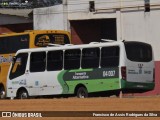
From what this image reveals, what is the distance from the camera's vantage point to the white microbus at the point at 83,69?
21359 millimetres

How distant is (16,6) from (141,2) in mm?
13665

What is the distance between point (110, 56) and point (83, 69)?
1316mm

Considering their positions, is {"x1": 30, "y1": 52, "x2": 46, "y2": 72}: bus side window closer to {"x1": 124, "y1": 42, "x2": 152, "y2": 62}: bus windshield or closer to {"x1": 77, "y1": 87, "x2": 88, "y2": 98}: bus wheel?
{"x1": 77, "y1": 87, "x2": 88, "y2": 98}: bus wheel

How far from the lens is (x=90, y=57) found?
863 inches

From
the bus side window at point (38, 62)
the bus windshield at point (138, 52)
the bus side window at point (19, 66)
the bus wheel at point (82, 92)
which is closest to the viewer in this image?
the bus windshield at point (138, 52)

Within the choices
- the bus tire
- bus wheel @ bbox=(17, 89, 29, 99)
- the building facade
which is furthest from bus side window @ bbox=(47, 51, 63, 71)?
the building facade

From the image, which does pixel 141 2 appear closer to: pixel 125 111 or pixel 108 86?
pixel 108 86

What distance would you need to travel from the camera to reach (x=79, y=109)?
8508 mm

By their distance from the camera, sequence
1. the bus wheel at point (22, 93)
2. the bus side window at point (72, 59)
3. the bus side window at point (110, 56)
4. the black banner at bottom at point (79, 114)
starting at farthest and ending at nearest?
the bus wheel at point (22, 93)
the bus side window at point (72, 59)
the bus side window at point (110, 56)
the black banner at bottom at point (79, 114)

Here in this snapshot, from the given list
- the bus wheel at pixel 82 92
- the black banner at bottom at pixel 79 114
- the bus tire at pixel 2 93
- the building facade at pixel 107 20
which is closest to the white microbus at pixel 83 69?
the bus wheel at pixel 82 92

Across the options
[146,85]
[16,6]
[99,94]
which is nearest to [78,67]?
[99,94]

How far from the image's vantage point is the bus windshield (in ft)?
70.8

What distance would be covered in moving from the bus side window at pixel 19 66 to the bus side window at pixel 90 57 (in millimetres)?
3223

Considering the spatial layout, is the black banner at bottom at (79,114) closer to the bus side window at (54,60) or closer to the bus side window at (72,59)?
the bus side window at (72,59)
